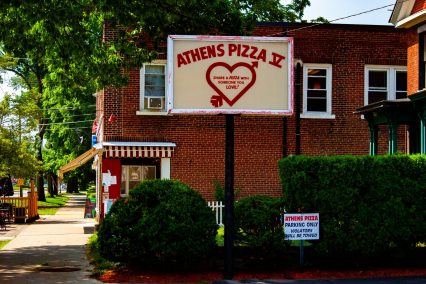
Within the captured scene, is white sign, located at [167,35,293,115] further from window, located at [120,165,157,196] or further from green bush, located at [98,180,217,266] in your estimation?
window, located at [120,165,157,196]

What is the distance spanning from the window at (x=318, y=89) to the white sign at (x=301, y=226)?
12507mm

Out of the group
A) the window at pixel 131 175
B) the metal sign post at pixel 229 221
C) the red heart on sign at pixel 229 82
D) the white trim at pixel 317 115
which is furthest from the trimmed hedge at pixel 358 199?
the window at pixel 131 175

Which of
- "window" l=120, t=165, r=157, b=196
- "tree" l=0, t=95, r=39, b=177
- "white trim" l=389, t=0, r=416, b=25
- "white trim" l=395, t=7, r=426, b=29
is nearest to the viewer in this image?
"white trim" l=395, t=7, r=426, b=29

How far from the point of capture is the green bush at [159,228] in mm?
12180

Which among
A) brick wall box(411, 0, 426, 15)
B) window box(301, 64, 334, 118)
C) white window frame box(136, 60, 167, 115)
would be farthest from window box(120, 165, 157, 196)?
brick wall box(411, 0, 426, 15)

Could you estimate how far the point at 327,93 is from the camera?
24.8 meters

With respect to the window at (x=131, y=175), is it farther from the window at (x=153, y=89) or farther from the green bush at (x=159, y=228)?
the green bush at (x=159, y=228)

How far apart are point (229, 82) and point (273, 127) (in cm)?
1251

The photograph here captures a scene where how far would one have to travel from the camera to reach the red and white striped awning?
22969 millimetres

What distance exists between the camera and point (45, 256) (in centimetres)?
1620

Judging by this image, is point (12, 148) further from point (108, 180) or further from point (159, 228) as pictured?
point (159, 228)

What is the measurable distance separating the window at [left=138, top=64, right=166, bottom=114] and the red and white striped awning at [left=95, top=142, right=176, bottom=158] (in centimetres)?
126

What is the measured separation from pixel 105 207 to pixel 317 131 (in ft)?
27.3

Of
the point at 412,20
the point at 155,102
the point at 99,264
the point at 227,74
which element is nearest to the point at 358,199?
the point at 227,74
